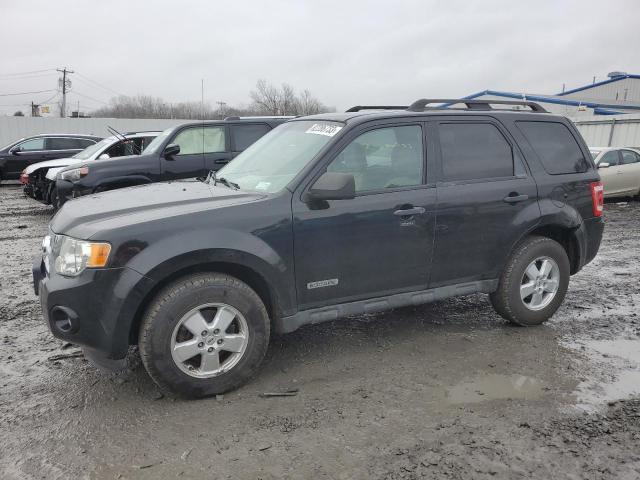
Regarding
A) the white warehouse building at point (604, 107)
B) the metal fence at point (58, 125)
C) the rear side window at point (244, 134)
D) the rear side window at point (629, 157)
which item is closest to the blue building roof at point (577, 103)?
the white warehouse building at point (604, 107)

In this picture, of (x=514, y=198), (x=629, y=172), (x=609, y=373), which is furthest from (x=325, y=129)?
(x=629, y=172)

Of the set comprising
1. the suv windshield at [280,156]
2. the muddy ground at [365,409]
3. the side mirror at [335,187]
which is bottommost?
the muddy ground at [365,409]

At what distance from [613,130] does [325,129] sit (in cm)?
2144

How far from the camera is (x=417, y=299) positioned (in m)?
4.15

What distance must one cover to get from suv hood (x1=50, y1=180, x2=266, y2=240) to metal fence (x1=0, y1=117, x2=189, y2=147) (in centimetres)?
2419

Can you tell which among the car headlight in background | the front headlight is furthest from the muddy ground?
the car headlight in background

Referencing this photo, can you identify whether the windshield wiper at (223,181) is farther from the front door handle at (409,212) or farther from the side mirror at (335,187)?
the front door handle at (409,212)

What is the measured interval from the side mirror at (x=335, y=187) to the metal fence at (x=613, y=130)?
68.7 ft

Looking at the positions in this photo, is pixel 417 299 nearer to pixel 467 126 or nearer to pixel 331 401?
Result: pixel 331 401

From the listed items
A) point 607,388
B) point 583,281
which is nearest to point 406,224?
point 607,388

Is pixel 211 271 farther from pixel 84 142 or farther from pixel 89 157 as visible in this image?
pixel 84 142

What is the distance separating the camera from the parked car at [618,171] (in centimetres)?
1345

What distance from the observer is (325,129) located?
413 cm

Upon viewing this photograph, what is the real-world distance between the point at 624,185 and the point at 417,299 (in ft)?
40.1
